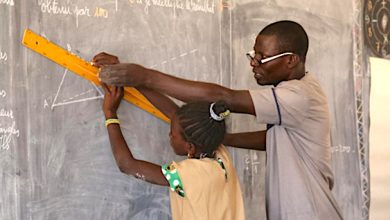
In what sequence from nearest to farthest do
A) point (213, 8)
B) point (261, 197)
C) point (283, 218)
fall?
point (283, 218) < point (213, 8) < point (261, 197)

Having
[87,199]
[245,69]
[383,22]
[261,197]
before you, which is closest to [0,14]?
[87,199]

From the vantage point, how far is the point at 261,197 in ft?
7.80

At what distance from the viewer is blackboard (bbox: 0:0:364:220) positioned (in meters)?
1.74

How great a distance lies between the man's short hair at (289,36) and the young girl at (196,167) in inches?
12.1

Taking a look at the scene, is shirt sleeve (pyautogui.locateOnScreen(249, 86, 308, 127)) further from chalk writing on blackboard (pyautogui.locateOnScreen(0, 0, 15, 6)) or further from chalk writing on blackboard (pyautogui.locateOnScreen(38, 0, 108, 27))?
chalk writing on blackboard (pyautogui.locateOnScreen(0, 0, 15, 6))

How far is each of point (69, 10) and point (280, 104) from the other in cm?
71

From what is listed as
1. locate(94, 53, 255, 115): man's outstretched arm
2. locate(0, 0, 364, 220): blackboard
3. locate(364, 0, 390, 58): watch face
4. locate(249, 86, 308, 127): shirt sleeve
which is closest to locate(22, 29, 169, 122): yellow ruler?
locate(0, 0, 364, 220): blackboard

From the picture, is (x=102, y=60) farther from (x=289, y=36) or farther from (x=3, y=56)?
(x=289, y=36)

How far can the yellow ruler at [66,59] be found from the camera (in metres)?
1.76

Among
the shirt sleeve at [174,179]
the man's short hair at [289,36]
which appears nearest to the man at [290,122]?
the man's short hair at [289,36]

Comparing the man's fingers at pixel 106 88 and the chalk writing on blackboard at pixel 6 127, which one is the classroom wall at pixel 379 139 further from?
the chalk writing on blackboard at pixel 6 127

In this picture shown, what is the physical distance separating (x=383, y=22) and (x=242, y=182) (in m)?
1.22

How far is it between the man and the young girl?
9 cm

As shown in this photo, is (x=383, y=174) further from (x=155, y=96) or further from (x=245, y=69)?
(x=155, y=96)
